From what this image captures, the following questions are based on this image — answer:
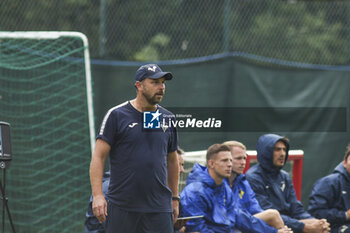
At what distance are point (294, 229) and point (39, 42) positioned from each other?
12.6 feet

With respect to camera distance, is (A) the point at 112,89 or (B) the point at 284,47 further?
(B) the point at 284,47

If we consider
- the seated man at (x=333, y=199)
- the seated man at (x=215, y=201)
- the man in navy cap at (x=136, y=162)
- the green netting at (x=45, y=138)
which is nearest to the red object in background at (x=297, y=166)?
the seated man at (x=333, y=199)

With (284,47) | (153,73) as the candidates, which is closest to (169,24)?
(284,47)

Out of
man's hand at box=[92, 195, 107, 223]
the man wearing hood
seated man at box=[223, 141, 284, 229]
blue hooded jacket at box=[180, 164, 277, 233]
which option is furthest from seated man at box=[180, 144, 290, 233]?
man's hand at box=[92, 195, 107, 223]

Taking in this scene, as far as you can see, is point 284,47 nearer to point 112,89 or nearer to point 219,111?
point 219,111

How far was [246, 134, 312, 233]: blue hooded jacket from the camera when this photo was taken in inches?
251

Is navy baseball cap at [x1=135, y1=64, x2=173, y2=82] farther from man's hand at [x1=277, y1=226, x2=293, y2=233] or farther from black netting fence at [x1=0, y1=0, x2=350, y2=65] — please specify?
black netting fence at [x1=0, y1=0, x2=350, y2=65]

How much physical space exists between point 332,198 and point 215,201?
1.55 meters

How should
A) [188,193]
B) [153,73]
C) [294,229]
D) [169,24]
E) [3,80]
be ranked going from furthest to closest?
[169,24] < [3,80] < [294,229] < [188,193] < [153,73]

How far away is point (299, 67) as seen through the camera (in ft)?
26.6

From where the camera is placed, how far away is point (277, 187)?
21.1 ft

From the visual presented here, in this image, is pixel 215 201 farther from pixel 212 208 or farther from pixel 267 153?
pixel 267 153

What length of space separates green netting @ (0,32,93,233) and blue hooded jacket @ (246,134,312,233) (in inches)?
88.0

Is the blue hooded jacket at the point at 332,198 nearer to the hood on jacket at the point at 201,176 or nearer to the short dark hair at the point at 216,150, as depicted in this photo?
the short dark hair at the point at 216,150
